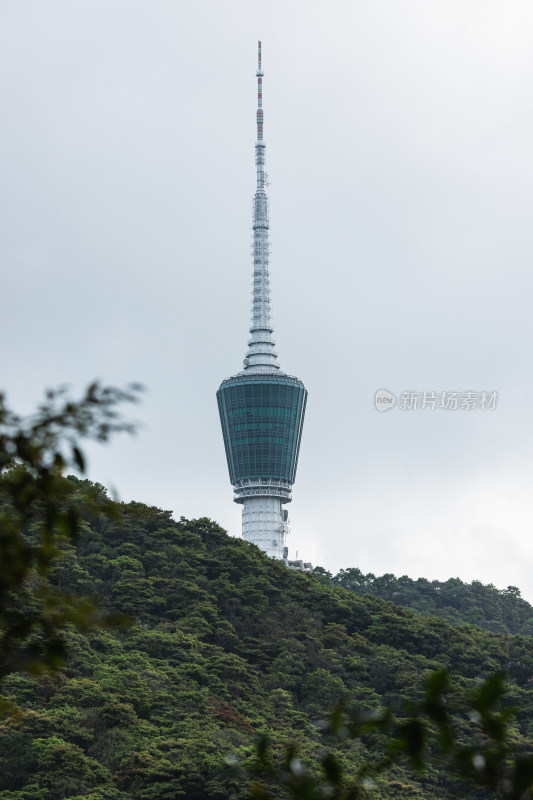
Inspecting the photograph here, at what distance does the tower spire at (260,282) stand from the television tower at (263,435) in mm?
115

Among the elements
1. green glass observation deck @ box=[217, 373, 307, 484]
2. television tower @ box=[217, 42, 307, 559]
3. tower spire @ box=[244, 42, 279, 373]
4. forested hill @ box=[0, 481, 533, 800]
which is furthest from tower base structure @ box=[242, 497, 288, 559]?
forested hill @ box=[0, 481, 533, 800]

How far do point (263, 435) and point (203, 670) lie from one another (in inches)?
3300

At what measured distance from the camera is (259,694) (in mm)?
55188

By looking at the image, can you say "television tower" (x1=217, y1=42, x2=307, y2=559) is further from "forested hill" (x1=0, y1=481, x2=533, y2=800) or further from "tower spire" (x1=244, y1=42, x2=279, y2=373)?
"forested hill" (x1=0, y1=481, x2=533, y2=800)

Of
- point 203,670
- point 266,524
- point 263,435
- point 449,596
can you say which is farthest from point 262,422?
point 203,670

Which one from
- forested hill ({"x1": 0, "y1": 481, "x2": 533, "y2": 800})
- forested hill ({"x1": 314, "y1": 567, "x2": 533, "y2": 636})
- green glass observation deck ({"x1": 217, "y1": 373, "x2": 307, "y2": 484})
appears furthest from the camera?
green glass observation deck ({"x1": 217, "y1": 373, "x2": 307, "y2": 484})

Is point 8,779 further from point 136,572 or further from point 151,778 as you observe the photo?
point 136,572

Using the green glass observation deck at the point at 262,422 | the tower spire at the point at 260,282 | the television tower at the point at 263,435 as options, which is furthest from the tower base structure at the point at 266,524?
the tower spire at the point at 260,282

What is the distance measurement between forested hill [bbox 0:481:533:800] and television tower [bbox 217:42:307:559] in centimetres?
6338

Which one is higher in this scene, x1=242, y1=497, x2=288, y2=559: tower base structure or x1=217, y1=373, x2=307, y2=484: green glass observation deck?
x1=217, y1=373, x2=307, y2=484: green glass observation deck

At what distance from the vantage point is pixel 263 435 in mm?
137500

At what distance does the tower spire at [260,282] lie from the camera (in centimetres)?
14112

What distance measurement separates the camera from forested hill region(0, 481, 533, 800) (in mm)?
42094

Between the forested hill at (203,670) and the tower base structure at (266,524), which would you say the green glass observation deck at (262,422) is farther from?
the forested hill at (203,670)
